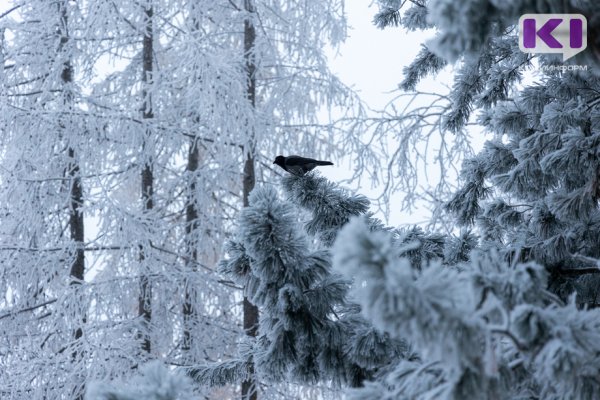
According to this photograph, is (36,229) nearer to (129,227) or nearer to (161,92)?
(129,227)

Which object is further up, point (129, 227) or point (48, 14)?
point (48, 14)

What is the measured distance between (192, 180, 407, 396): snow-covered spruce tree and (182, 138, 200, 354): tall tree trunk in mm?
5447

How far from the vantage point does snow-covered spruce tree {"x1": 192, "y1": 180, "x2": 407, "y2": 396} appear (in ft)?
6.98

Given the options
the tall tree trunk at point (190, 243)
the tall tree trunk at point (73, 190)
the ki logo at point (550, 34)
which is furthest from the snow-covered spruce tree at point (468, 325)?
the tall tree trunk at point (73, 190)

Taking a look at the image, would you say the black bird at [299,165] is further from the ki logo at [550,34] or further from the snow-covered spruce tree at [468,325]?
the snow-covered spruce tree at [468,325]

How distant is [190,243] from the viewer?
893 cm

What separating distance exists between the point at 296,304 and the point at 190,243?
6878 millimetres

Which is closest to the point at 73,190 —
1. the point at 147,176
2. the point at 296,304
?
the point at 147,176

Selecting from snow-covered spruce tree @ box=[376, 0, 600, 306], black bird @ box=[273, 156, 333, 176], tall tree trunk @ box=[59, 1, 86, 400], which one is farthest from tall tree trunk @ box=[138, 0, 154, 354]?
black bird @ box=[273, 156, 333, 176]

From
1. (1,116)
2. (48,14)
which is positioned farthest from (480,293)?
(48,14)

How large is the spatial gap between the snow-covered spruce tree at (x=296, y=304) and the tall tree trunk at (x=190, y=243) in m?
5.45

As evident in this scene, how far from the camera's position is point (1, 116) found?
732cm

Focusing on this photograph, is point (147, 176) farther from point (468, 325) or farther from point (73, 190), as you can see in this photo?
point (468, 325)

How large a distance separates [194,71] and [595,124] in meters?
4.65
